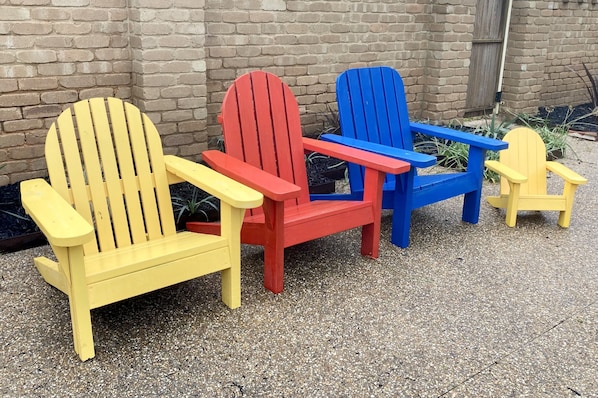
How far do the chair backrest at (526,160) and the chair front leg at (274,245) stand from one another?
6.30 feet

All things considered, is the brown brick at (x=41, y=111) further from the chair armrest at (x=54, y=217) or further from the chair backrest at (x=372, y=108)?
the chair backrest at (x=372, y=108)

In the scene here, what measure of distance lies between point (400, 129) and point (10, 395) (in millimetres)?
2809

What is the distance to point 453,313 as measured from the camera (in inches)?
103

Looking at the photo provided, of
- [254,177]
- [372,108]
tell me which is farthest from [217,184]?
[372,108]

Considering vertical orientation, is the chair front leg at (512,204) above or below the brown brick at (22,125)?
below

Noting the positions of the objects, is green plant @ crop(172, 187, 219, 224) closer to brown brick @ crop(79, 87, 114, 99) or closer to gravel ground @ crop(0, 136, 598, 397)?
gravel ground @ crop(0, 136, 598, 397)

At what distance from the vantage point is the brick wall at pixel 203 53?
12.0 ft

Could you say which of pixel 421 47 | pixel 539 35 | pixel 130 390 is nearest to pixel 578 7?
pixel 539 35

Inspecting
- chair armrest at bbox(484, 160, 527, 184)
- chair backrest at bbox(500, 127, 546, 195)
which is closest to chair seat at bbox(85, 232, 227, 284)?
chair armrest at bbox(484, 160, 527, 184)

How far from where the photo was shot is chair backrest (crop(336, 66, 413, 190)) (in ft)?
11.6

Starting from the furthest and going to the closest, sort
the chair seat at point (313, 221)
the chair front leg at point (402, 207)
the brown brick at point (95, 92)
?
1. the brown brick at point (95, 92)
2. the chair front leg at point (402, 207)
3. the chair seat at point (313, 221)

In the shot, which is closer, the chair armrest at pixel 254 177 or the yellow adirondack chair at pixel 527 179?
the chair armrest at pixel 254 177

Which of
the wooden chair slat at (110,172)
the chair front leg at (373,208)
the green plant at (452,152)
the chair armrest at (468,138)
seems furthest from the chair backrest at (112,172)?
the green plant at (452,152)

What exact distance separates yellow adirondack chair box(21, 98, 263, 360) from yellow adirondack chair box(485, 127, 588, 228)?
2.02m
